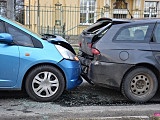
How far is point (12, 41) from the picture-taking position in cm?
529

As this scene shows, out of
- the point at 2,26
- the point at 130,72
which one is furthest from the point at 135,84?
the point at 2,26

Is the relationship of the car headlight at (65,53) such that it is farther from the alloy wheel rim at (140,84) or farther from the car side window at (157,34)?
the car side window at (157,34)

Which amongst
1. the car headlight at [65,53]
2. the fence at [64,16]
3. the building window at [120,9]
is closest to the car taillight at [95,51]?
the car headlight at [65,53]

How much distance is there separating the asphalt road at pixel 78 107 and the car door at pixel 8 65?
0.44 meters

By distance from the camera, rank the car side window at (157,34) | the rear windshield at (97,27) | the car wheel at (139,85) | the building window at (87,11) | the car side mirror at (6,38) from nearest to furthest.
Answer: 1. the car side mirror at (6,38)
2. the car wheel at (139,85)
3. the car side window at (157,34)
4. the rear windshield at (97,27)
5. the building window at (87,11)

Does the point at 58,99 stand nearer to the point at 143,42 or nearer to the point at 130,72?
the point at 130,72

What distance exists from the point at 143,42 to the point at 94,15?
47.1ft

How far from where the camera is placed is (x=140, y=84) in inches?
219

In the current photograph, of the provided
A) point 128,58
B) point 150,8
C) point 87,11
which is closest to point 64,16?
point 87,11

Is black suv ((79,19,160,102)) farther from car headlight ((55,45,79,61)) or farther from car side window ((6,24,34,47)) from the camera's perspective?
car side window ((6,24,34,47))

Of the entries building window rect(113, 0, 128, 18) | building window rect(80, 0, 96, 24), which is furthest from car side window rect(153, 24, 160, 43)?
building window rect(113, 0, 128, 18)

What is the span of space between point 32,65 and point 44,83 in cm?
41

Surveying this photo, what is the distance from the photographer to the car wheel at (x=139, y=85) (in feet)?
18.0

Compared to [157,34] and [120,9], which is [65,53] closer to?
[157,34]
